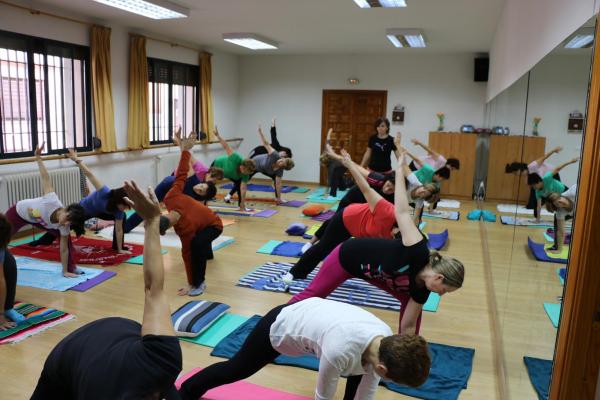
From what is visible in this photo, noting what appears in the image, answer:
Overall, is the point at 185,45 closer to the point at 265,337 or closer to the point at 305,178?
the point at 305,178

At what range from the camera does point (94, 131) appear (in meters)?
6.84

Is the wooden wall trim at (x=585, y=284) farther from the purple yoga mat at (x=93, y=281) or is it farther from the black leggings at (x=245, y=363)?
the purple yoga mat at (x=93, y=281)

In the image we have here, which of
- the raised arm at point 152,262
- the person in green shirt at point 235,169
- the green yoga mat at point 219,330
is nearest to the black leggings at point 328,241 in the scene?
the green yoga mat at point 219,330

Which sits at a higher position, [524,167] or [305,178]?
[524,167]

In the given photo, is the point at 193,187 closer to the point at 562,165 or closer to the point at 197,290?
the point at 197,290

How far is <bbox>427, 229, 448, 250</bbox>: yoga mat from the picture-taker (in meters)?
5.72

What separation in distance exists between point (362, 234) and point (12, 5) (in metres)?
4.67

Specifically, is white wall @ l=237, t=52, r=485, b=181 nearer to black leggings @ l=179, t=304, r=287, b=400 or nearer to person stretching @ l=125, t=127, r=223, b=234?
person stretching @ l=125, t=127, r=223, b=234

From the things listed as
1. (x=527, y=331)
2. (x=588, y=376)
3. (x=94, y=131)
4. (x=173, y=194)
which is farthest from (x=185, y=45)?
(x=588, y=376)

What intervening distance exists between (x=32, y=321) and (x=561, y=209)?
3388mm

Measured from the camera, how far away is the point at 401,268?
2598 mm

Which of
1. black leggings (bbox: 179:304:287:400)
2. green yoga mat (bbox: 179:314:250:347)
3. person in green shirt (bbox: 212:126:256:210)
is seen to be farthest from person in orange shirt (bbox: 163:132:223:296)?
person in green shirt (bbox: 212:126:256:210)

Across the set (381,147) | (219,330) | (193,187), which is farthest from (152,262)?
(381,147)

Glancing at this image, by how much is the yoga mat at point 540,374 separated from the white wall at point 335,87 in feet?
25.8
